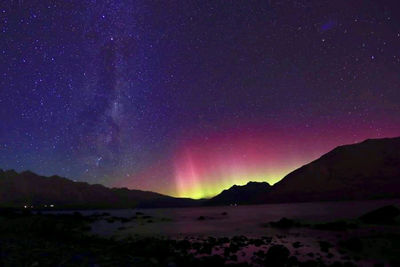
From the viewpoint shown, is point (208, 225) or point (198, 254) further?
point (208, 225)

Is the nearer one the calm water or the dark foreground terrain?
the dark foreground terrain

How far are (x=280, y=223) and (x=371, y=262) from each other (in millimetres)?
32875

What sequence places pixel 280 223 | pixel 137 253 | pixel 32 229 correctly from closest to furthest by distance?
pixel 137 253 → pixel 32 229 → pixel 280 223

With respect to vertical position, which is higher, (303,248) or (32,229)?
(32,229)

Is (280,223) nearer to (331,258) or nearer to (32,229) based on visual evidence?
(331,258)

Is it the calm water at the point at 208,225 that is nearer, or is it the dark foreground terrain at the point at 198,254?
the dark foreground terrain at the point at 198,254

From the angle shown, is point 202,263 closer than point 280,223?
Yes

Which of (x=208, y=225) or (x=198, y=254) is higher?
(x=208, y=225)

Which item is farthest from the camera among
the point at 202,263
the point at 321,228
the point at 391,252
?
the point at 321,228

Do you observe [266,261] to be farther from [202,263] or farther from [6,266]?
[6,266]

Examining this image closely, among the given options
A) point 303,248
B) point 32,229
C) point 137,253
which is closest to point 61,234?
point 32,229

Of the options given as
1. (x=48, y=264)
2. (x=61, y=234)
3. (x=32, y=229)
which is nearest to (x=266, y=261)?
(x=48, y=264)

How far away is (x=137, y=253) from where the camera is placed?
74.5 feet

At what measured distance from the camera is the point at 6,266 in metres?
13.7
